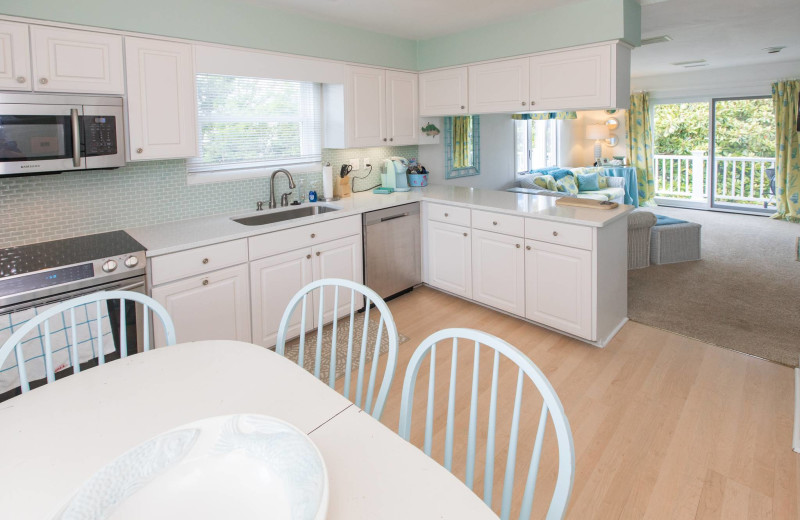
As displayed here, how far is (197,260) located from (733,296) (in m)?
4.22

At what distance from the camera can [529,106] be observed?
3.73m

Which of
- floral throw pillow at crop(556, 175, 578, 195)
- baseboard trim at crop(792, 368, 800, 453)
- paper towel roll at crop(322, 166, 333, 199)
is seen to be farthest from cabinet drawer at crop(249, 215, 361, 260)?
floral throw pillow at crop(556, 175, 578, 195)

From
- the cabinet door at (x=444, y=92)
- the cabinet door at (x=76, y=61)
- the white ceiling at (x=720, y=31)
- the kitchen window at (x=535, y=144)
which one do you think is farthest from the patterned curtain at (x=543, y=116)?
the cabinet door at (x=76, y=61)

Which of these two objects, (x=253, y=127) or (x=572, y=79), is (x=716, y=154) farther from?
(x=253, y=127)

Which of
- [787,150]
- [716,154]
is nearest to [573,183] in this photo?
[716,154]

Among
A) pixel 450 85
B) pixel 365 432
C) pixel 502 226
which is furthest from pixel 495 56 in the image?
pixel 365 432

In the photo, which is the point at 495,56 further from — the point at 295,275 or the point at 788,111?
the point at 788,111

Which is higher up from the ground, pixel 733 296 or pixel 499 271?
pixel 499 271

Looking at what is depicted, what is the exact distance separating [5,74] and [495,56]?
3.20m

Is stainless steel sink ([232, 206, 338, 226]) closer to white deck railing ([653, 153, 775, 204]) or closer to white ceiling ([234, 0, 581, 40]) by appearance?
white ceiling ([234, 0, 581, 40])

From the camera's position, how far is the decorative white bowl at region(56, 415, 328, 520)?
0.90m

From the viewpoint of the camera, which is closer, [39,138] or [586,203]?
[39,138]

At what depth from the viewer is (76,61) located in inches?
96.7

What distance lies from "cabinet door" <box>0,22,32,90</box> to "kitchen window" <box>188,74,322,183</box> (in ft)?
3.01
